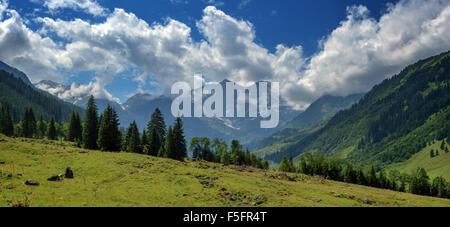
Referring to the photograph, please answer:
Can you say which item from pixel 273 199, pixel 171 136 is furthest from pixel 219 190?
pixel 171 136

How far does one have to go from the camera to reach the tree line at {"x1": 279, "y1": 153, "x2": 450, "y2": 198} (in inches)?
3971

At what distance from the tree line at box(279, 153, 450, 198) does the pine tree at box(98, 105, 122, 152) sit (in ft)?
291

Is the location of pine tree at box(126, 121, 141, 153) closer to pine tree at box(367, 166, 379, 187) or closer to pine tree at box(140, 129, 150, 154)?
pine tree at box(140, 129, 150, 154)

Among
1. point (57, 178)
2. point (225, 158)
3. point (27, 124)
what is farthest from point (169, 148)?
point (27, 124)

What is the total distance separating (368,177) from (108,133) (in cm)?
12382

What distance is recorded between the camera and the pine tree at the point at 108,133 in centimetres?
7588

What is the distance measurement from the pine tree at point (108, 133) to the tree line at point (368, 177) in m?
88.6

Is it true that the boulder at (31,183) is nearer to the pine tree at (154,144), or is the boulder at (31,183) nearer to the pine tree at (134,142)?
the pine tree at (154,144)

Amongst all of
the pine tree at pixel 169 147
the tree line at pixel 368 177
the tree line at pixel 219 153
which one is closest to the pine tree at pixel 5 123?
the pine tree at pixel 169 147

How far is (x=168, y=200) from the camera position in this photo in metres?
37.0

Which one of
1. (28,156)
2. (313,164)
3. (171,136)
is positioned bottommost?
(313,164)

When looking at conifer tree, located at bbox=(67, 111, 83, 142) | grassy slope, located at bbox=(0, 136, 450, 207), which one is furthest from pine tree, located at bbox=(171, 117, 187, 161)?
conifer tree, located at bbox=(67, 111, 83, 142)
